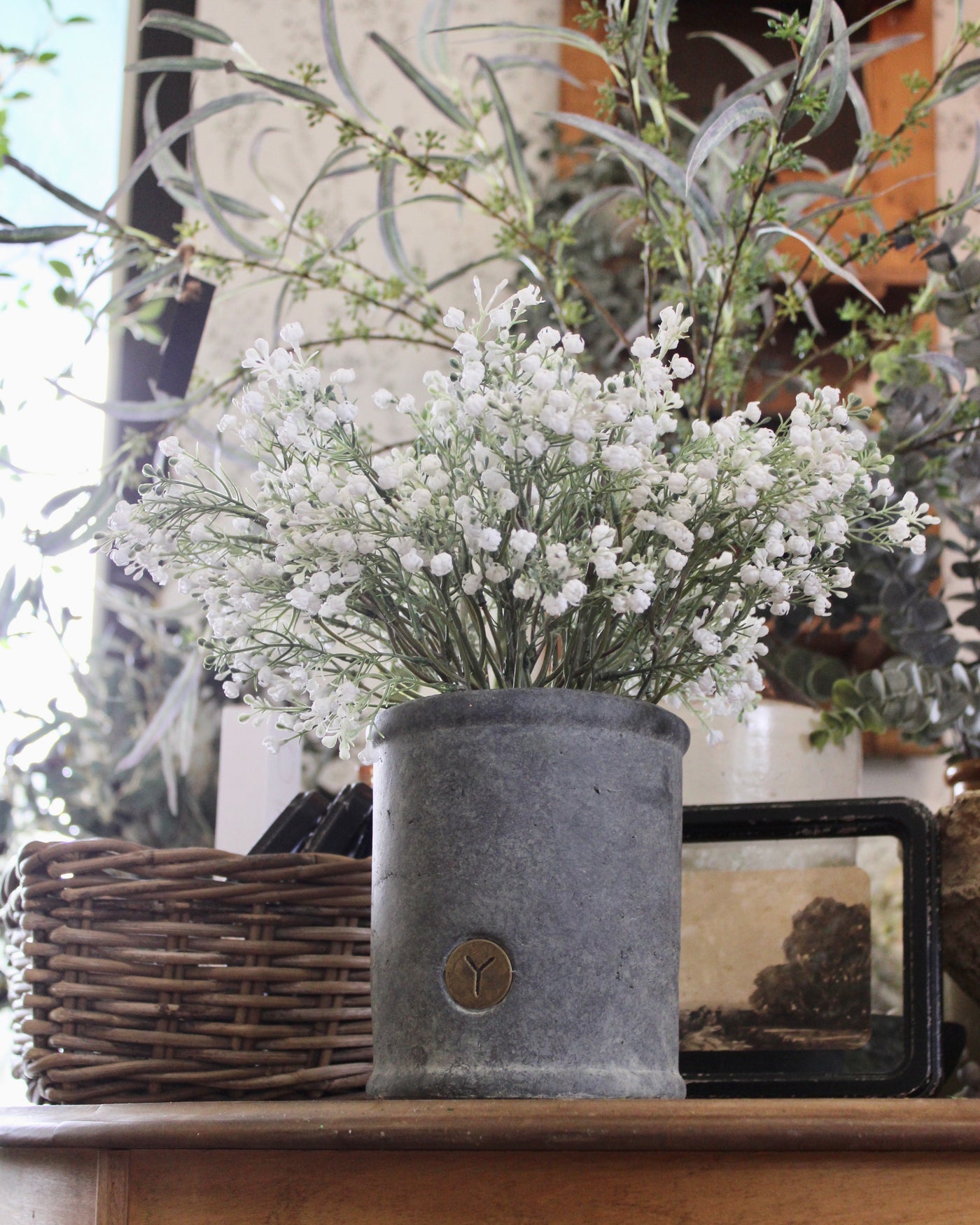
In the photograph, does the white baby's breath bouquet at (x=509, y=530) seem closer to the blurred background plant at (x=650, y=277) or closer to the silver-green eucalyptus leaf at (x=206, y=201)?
the blurred background plant at (x=650, y=277)

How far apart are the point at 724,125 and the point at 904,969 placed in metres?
0.49

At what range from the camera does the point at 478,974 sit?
21.7 inches

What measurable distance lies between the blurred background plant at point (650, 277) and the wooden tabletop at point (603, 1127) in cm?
46

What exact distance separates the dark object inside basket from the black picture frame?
0.67ft

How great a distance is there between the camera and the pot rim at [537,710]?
574 mm

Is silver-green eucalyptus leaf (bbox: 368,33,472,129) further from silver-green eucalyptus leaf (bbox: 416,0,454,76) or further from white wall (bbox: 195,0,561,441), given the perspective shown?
white wall (bbox: 195,0,561,441)

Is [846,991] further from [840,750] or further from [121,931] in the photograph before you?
[121,931]

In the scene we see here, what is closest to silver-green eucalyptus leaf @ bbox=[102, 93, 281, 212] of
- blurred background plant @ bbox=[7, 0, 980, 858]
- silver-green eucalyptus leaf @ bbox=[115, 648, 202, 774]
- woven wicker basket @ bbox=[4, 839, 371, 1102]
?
blurred background plant @ bbox=[7, 0, 980, 858]

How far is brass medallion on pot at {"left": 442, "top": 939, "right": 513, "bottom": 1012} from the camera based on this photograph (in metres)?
0.55

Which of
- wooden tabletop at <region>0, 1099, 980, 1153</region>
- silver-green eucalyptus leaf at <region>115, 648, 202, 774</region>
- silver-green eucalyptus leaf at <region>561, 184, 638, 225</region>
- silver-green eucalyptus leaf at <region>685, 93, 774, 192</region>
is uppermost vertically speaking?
silver-green eucalyptus leaf at <region>561, 184, 638, 225</region>

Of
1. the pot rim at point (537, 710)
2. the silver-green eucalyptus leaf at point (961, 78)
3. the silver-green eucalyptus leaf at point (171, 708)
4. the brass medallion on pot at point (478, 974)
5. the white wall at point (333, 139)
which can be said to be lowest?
the brass medallion on pot at point (478, 974)

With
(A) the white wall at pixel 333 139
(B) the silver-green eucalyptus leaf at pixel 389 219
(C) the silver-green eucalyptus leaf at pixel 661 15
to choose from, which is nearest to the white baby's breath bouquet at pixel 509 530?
(C) the silver-green eucalyptus leaf at pixel 661 15

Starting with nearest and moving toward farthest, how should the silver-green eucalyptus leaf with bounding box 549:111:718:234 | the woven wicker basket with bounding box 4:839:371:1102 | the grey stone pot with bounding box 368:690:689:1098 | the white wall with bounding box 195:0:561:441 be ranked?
the grey stone pot with bounding box 368:690:689:1098, the woven wicker basket with bounding box 4:839:371:1102, the silver-green eucalyptus leaf with bounding box 549:111:718:234, the white wall with bounding box 195:0:561:441

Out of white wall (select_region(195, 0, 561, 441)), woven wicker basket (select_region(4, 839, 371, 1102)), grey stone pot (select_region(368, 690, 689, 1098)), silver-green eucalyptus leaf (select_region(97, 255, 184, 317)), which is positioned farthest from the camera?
white wall (select_region(195, 0, 561, 441))
